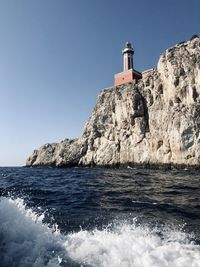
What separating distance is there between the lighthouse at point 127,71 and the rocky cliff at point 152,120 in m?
2.97

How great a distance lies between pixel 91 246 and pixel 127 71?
66.1 meters

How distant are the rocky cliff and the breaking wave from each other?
4064cm

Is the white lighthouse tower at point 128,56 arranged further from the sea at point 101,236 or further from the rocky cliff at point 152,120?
the sea at point 101,236

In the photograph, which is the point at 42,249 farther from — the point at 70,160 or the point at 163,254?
the point at 70,160

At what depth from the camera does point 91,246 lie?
20.1 ft

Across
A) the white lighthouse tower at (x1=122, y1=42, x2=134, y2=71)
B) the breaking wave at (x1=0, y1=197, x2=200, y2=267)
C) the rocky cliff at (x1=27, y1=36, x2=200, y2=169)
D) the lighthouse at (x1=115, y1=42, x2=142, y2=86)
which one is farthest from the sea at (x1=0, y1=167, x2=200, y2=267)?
the white lighthouse tower at (x1=122, y1=42, x2=134, y2=71)

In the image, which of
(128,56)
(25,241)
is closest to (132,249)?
(25,241)

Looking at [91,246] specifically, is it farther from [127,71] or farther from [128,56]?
[128,56]

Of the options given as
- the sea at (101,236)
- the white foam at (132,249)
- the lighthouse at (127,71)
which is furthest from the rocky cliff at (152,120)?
the white foam at (132,249)

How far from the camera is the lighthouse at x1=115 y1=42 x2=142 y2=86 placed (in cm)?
6888

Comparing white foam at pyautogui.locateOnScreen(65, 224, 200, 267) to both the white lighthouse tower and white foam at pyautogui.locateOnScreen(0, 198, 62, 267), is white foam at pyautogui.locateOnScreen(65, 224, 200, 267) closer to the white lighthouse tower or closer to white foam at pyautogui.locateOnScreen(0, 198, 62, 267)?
white foam at pyautogui.locateOnScreen(0, 198, 62, 267)

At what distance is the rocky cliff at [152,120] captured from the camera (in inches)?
1906

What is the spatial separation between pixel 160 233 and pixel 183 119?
142ft

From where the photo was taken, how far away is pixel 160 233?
7.22 meters
